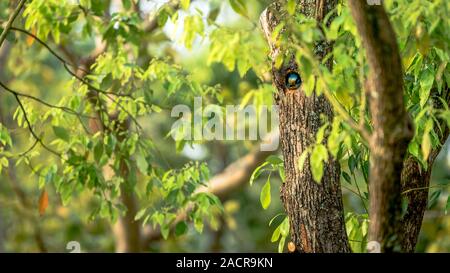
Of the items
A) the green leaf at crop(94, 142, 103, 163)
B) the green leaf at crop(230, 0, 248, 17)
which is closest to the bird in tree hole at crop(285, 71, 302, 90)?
the green leaf at crop(230, 0, 248, 17)

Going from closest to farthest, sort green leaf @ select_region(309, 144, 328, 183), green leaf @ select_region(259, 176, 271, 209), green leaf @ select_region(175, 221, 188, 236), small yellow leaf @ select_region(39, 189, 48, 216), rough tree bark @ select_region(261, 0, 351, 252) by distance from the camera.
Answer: green leaf @ select_region(309, 144, 328, 183) → rough tree bark @ select_region(261, 0, 351, 252) → green leaf @ select_region(259, 176, 271, 209) → green leaf @ select_region(175, 221, 188, 236) → small yellow leaf @ select_region(39, 189, 48, 216)

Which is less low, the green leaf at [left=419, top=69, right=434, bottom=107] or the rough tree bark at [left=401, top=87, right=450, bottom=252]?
the green leaf at [left=419, top=69, right=434, bottom=107]

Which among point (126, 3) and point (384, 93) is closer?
point (384, 93)

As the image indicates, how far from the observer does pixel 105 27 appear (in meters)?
4.64

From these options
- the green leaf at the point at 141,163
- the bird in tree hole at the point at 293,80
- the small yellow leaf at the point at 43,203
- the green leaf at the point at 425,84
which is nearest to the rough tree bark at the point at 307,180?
the bird in tree hole at the point at 293,80

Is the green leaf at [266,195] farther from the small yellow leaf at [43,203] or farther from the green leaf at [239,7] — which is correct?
the small yellow leaf at [43,203]

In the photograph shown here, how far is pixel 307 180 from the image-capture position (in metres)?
3.07

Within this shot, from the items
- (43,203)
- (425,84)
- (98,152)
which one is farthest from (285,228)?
(43,203)

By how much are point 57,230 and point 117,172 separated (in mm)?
7421

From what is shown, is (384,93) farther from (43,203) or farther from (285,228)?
(43,203)

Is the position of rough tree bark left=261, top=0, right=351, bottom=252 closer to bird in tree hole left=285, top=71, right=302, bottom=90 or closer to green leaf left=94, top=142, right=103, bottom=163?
bird in tree hole left=285, top=71, right=302, bottom=90

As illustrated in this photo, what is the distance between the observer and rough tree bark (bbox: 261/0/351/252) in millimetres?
3059
